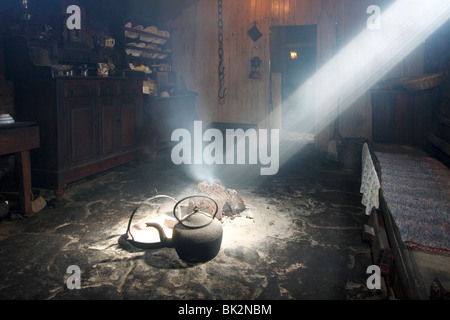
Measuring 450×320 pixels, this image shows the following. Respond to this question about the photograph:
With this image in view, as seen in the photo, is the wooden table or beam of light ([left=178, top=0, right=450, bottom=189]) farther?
beam of light ([left=178, top=0, right=450, bottom=189])

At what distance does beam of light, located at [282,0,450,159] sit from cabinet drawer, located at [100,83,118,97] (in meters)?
4.24

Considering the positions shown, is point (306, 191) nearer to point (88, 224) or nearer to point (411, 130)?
point (411, 130)

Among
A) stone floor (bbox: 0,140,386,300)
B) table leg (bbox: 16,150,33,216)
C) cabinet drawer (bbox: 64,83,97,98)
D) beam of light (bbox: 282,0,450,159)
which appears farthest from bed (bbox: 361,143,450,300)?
cabinet drawer (bbox: 64,83,97,98)

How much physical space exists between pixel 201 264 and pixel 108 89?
3834 millimetres

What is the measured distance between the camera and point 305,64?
1366 centimetres

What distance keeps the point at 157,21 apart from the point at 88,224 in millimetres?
6378

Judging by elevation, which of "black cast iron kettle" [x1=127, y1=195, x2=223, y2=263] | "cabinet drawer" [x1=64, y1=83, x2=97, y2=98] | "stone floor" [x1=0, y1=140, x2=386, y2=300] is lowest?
"stone floor" [x1=0, y1=140, x2=386, y2=300]

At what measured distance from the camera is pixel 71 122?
509 cm

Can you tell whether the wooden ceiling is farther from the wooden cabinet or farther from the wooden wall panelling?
the wooden cabinet

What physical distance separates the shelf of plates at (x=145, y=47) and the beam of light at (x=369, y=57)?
3.92 meters

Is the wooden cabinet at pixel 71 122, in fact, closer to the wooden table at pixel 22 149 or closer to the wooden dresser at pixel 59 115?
the wooden dresser at pixel 59 115

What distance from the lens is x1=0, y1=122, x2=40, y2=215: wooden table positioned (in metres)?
4.08

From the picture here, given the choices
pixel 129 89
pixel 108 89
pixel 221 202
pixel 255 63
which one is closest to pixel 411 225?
pixel 221 202

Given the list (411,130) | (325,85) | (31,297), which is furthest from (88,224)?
(325,85)
